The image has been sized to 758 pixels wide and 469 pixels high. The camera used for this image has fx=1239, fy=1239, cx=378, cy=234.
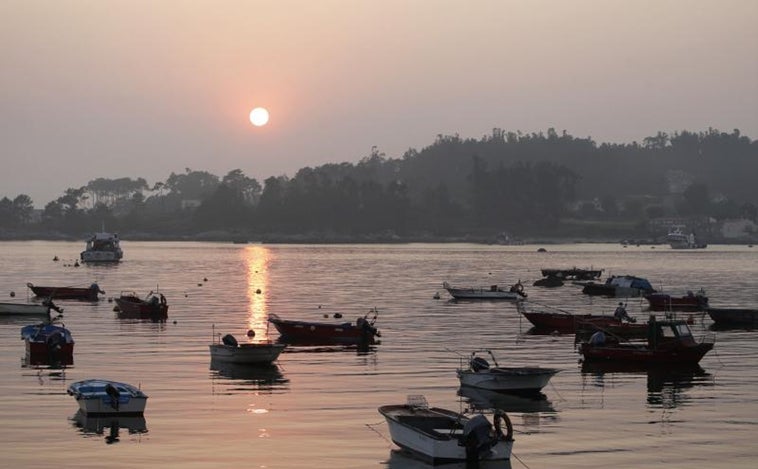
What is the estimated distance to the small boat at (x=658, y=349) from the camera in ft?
225

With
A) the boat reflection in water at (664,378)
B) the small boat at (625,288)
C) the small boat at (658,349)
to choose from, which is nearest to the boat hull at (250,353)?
the boat reflection in water at (664,378)

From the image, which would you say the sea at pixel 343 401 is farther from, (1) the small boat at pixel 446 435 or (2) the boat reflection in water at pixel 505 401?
(1) the small boat at pixel 446 435

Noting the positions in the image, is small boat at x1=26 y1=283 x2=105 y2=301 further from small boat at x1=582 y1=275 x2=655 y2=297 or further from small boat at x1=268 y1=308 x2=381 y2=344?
small boat at x1=582 y1=275 x2=655 y2=297

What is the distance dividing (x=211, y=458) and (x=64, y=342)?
29489mm

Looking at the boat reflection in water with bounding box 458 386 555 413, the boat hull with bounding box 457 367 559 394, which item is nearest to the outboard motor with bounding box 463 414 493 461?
the boat reflection in water with bounding box 458 386 555 413

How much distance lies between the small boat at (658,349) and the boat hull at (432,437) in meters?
26.3

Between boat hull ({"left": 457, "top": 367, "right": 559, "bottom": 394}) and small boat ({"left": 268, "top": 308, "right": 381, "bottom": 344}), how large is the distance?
2472 centimetres

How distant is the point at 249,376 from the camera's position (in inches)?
2517

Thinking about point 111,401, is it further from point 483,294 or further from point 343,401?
A: point 483,294

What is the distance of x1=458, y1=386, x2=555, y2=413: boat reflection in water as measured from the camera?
53.8 metres

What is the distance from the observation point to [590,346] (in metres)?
69.8

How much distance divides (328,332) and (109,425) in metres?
34.1

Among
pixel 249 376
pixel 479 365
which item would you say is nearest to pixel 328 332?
pixel 249 376

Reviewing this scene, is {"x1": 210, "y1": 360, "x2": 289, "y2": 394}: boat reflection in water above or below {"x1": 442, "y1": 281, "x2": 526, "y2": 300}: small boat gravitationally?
below
